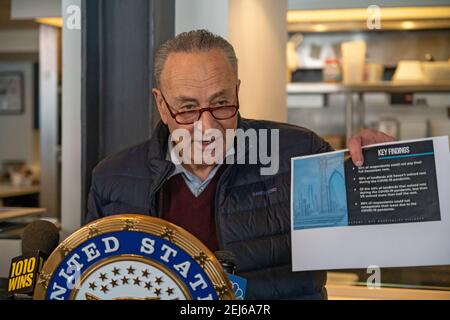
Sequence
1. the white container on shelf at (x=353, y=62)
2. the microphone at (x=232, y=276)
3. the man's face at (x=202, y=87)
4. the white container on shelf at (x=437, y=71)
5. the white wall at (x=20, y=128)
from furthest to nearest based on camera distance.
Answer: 1. the white wall at (x=20, y=128)
2. the white container on shelf at (x=353, y=62)
3. the white container on shelf at (x=437, y=71)
4. the man's face at (x=202, y=87)
5. the microphone at (x=232, y=276)

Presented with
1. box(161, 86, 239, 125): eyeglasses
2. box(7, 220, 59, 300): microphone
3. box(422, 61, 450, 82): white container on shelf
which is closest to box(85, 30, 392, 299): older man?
box(161, 86, 239, 125): eyeglasses

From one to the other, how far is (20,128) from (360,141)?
4.97 metres

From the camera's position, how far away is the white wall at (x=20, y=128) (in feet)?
18.2

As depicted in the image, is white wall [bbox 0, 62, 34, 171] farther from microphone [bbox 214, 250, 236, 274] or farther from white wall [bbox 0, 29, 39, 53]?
microphone [bbox 214, 250, 236, 274]

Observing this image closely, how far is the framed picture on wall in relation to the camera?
18.2ft

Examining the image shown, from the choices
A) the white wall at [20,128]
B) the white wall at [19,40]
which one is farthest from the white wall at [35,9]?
the white wall at [20,128]

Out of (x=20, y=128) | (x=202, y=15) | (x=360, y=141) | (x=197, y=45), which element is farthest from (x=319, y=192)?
(x=20, y=128)

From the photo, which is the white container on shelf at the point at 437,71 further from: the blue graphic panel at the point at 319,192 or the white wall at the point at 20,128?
the white wall at the point at 20,128

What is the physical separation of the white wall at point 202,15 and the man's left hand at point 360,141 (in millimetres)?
777

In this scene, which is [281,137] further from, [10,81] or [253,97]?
[10,81]

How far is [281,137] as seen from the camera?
4.38 feet

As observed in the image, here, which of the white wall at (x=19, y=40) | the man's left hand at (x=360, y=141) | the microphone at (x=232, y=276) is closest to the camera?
the microphone at (x=232, y=276)
